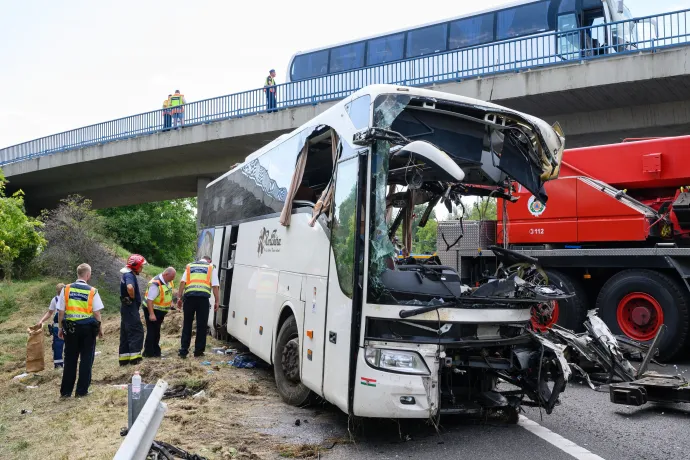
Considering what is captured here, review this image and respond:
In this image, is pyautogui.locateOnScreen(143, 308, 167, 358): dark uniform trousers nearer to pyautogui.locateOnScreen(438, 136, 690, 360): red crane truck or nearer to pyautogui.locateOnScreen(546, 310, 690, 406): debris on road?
pyautogui.locateOnScreen(438, 136, 690, 360): red crane truck

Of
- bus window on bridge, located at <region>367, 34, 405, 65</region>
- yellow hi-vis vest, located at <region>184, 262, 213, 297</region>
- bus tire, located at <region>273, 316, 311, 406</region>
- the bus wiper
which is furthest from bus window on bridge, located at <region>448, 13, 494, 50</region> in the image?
the bus wiper

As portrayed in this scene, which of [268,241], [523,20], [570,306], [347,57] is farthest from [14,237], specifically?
[570,306]

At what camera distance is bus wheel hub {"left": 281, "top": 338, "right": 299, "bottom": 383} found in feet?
21.8

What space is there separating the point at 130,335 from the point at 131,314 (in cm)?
31

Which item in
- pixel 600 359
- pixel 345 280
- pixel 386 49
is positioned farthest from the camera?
pixel 386 49

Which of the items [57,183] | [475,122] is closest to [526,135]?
[475,122]

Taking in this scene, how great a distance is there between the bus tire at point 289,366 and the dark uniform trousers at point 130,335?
10.4ft

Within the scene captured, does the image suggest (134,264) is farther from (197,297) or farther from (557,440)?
(557,440)

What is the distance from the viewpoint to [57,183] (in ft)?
101

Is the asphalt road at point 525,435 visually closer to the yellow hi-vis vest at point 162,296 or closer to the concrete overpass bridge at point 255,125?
the yellow hi-vis vest at point 162,296

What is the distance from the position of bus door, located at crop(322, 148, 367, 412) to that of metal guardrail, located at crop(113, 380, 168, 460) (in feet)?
5.42

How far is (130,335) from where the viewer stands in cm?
943

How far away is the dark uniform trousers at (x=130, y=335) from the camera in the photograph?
371 inches

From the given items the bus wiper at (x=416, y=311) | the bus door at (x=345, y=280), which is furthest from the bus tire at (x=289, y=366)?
the bus wiper at (x=416, y=311)
